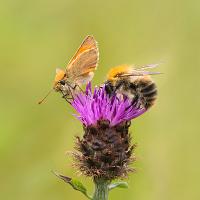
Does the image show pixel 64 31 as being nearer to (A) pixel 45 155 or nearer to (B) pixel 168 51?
(B) pixel 168 51

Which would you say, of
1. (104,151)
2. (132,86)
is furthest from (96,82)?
(104,151)

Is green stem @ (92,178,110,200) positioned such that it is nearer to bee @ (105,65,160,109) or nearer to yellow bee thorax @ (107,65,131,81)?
bee @ (105,65,160,109)

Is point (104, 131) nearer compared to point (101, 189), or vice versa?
point (101, 189)

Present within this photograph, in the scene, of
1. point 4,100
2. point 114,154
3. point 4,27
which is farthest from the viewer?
point 4,27

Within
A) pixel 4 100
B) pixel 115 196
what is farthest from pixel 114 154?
pixel 4 100

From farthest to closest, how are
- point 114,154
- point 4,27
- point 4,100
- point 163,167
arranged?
point 4,27 < point 4,100 < point 163,167 < point 114,154

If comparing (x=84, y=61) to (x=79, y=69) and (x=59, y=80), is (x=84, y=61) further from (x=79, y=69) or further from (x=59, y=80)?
(x=59, y=80)
